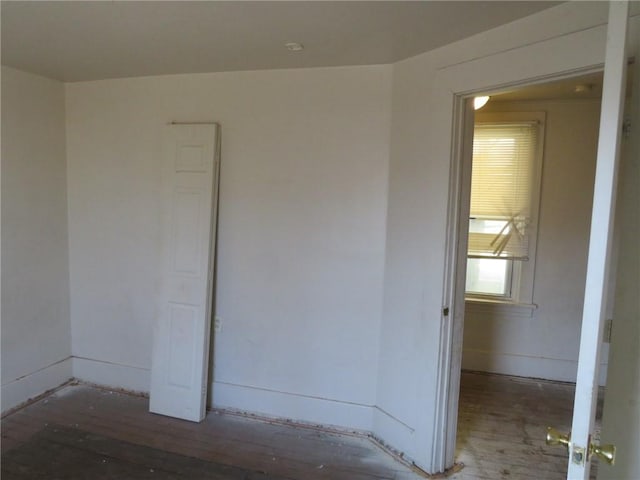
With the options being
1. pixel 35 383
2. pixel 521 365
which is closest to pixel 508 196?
pixel 521 365

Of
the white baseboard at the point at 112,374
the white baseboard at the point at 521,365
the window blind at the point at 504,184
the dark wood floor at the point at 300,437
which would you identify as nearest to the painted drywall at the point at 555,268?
the white baseboard at the point at 521,365

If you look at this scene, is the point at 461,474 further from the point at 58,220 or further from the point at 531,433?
the point at 58,220

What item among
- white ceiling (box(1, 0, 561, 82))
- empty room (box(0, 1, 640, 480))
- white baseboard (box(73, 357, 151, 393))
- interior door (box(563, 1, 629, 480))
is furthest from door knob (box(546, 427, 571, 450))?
white baseboard (box(73, 357, 151, 393))

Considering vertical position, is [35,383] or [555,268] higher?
[555,268]

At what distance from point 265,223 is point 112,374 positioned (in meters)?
1.79

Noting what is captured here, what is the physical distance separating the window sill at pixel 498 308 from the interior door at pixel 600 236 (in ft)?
9.51

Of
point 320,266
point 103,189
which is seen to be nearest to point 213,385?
point 320,266

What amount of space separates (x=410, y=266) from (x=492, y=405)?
162cm

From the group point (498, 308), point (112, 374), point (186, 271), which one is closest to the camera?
point (186, 271)

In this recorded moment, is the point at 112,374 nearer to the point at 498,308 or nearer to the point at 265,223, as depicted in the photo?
the point at 265,223

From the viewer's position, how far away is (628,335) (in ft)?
5.00

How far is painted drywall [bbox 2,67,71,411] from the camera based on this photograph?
3037mm

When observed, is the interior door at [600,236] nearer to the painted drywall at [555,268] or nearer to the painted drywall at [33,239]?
the painted drywall at [555,268]

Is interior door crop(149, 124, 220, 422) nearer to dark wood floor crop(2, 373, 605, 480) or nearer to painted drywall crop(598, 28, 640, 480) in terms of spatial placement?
dark wood floor crop(2, 373, 605, 480)
